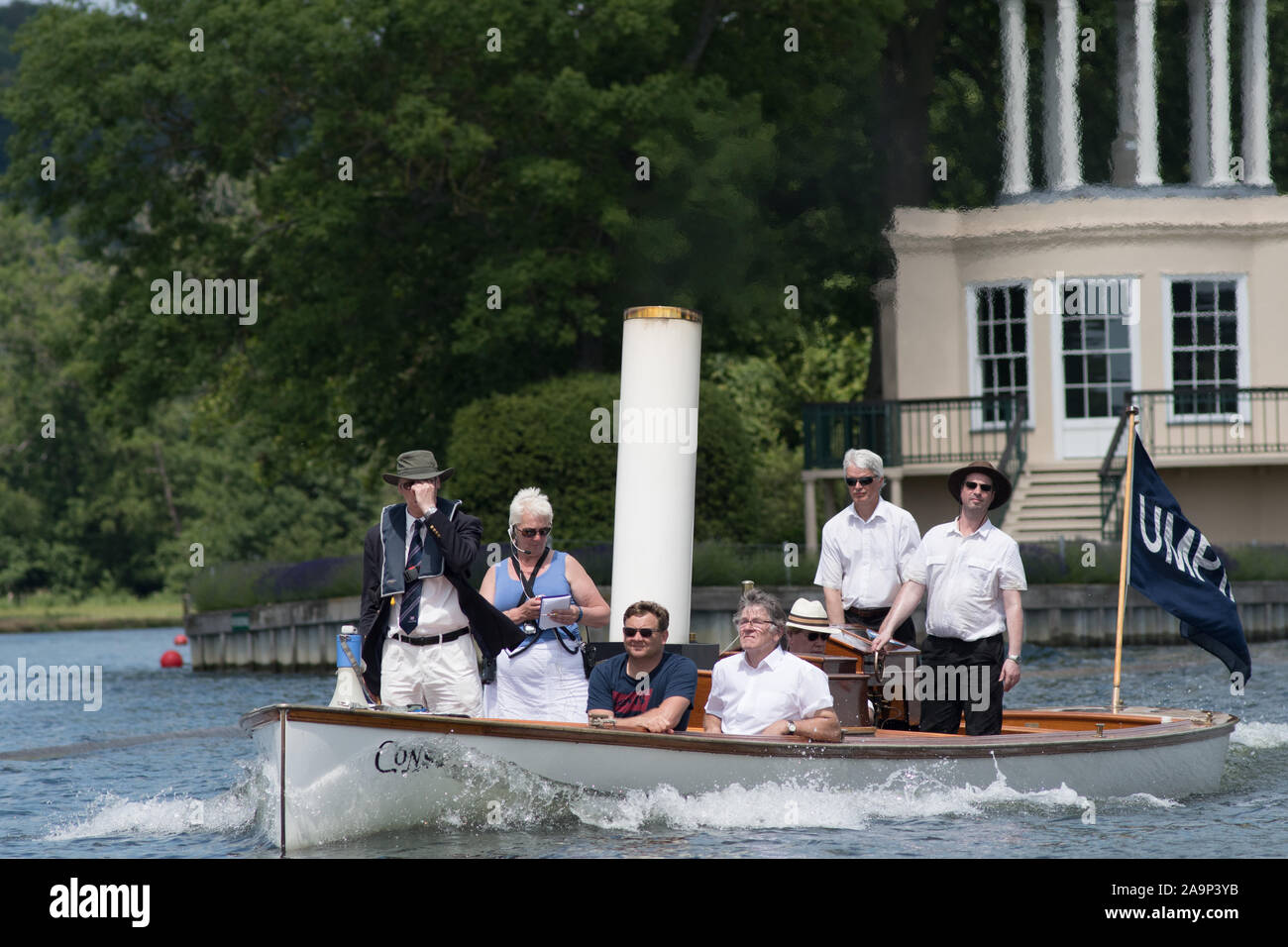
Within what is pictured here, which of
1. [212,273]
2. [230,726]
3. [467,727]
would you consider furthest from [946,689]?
[212,273]

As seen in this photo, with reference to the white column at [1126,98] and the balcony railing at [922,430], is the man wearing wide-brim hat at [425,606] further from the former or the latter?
the white column at [1126,98]

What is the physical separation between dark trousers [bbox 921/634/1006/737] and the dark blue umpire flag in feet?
7.28

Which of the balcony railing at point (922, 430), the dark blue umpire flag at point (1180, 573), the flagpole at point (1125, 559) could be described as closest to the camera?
the dark blue umpire flag at point (1180, 573)

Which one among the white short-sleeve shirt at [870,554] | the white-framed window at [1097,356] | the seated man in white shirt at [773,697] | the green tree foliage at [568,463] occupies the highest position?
the white-framed window at [1097,356]

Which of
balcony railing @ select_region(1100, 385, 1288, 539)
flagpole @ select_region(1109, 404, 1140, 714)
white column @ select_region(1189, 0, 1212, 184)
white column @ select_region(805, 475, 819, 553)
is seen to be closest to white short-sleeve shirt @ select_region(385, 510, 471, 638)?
flagpole @ select_region(1109, 404, 1140, 714)

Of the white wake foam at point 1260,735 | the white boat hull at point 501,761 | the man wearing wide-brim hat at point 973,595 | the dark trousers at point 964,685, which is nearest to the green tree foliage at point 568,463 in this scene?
the white wake foam at point 1260,735

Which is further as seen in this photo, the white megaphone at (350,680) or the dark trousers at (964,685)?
the dark trousers at (964,685)

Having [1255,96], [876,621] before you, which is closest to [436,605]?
[876,621]

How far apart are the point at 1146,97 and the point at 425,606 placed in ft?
72.9

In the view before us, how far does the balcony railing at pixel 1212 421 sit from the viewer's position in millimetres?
28781

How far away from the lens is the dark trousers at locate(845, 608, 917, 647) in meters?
12.6

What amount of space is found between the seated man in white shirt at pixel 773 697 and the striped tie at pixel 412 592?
1.69m

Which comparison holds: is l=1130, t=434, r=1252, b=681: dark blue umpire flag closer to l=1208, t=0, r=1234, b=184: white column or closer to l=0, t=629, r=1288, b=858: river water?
l=0, t=629, r=1288, b=858: river water
